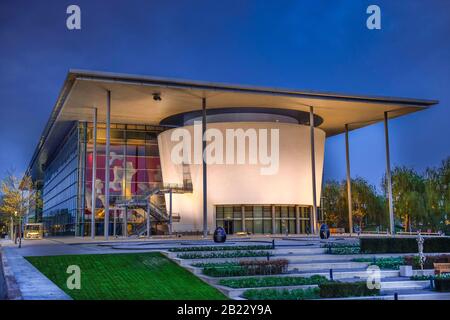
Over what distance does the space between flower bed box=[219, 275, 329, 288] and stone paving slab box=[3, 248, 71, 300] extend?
5075 millimetres

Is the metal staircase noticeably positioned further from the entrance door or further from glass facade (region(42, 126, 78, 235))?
glass facade (region(42, 126, 78, 235))

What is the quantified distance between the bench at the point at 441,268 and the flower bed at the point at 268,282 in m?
4.56

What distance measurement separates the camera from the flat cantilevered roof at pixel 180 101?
3681cm

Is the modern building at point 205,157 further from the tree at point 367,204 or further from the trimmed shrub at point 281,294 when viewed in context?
the trimmed shrub at point 281,294

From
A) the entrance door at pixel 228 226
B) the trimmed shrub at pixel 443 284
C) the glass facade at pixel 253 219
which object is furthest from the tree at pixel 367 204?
the trimmed shrub at pixel 443 284

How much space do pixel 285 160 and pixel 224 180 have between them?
19.1 feet

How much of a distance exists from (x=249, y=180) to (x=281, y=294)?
32.2 metres

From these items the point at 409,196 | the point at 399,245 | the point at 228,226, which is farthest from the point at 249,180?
the point at 399,245

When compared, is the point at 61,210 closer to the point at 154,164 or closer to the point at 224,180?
the point at 154,164

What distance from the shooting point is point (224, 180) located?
46.6 m

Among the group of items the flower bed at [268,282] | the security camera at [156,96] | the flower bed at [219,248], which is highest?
the security camera at [156,96]
